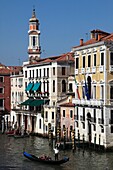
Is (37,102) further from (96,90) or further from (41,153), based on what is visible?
(41,153)

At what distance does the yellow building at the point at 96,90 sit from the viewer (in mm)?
27938

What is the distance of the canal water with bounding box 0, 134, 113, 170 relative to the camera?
23.8m

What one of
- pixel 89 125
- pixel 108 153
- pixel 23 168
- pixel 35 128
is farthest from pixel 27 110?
pixel 23 168

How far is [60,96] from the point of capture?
37375 millimetres

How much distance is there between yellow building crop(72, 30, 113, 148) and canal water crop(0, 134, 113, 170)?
1.61 metres

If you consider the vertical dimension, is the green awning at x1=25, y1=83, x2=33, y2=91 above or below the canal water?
above

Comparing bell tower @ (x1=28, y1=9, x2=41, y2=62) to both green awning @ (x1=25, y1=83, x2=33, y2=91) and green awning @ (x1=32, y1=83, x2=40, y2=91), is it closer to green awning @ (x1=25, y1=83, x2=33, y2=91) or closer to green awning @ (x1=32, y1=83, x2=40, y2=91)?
green awning @ (x1=25, y1=83, x2=33, y2=91)

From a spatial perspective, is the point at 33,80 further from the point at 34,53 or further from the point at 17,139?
the point at 34,53

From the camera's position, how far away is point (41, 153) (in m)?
28.3

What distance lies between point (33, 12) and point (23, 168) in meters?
31.1

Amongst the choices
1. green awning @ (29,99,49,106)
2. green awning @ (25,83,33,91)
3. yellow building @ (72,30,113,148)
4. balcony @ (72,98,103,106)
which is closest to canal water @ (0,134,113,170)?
yellow building @ (72,30,113,148)

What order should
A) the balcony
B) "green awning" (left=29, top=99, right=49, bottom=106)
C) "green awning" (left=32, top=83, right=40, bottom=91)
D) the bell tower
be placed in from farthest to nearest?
the bell tower, "green awning" (left=32, top=83, right=40, bottom=91), "green awning" (left=29, top=99, right=49, bottom=106), the balcony

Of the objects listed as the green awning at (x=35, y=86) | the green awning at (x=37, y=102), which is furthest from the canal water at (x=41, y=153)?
the green awning at (x=35, y=86)

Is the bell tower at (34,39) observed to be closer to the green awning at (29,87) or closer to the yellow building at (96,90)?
the green awning at (29,87)
